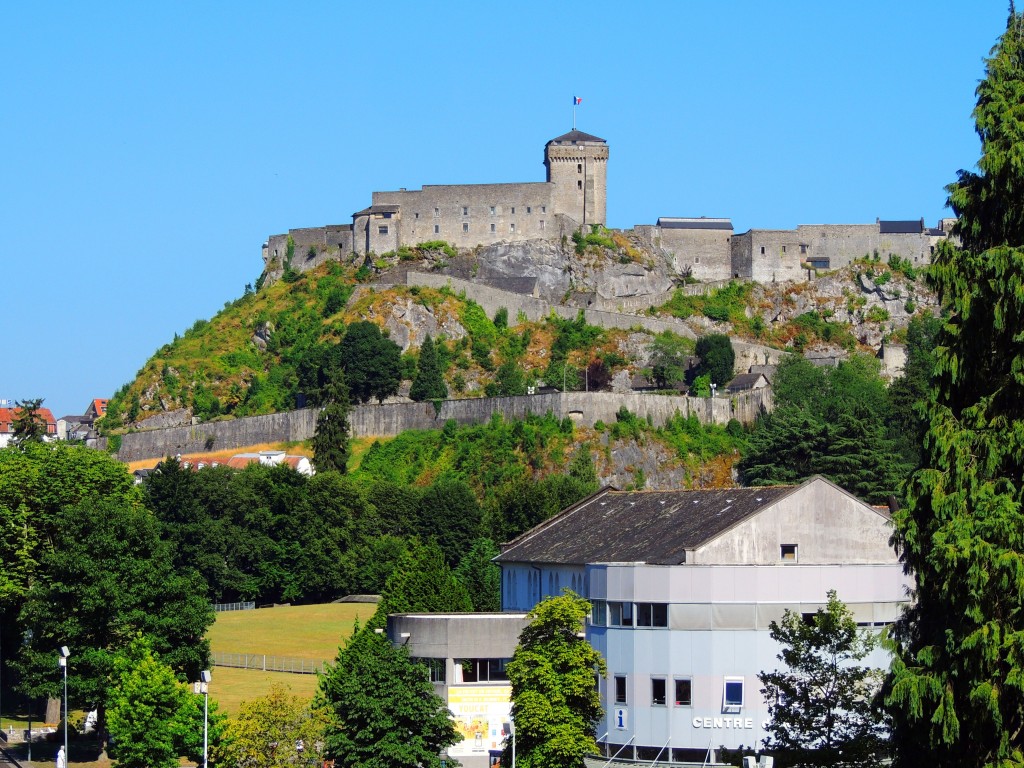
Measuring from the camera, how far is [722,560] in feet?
144

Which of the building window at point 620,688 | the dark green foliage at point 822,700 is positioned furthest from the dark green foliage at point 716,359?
the dark green foliage at point 822,700

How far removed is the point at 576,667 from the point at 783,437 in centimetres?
5189

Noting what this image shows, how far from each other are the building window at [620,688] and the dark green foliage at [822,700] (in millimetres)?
7061

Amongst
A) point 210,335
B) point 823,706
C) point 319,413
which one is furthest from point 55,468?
point 210,335

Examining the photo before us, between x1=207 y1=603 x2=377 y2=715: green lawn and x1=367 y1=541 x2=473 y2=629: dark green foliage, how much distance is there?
12.7ft

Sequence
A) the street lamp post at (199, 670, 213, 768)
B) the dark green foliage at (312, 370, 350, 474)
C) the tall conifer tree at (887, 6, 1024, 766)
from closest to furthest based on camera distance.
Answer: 1. the tall conifer tree at (887, 6, 1024, 766)
2. the street lamp post at (199, 670, 213, 768)
3. the dark green foliage at (312, 370, 350, 474)

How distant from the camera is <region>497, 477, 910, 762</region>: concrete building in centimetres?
4241

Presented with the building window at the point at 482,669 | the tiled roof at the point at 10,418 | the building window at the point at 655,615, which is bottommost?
the building window at the point at 482,669

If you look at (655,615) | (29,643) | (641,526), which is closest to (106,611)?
(29,643)

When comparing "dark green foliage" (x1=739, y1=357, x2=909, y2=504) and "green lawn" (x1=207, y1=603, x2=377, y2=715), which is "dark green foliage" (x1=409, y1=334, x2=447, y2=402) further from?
"green lawn" (x1=207, y1=603, x2=377, y2=715)

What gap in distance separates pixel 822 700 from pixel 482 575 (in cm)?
4160

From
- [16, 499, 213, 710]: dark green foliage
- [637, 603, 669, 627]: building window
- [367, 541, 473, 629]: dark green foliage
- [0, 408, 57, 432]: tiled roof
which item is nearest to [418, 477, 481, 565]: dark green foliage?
[367, 541, 473, 629]: dark green foliage

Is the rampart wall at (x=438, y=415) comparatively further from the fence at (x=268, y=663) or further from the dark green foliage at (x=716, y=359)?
the fence at (x=268, y=663)

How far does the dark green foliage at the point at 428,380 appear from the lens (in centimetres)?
11219
